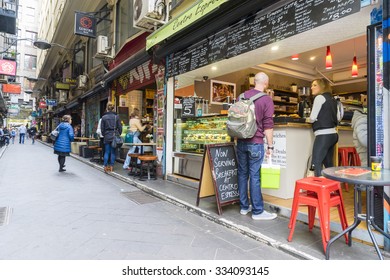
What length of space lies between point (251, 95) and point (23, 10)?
5358 centimetres

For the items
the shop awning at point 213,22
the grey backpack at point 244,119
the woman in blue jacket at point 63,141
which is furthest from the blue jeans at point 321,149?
the woman in blue jacket at point 63,141

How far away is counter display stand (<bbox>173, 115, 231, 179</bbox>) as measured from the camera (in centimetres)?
564

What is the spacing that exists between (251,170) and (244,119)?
762 millimetres

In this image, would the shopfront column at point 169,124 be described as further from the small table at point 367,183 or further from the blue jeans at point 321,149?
the small table at point 367,183

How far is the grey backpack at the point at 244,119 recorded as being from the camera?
3598mm

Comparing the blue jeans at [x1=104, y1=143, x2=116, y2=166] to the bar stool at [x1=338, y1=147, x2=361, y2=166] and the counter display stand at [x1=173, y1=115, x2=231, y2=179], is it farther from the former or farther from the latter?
the bar stool at [x1=338, y1=147, x2=361, y2=166]

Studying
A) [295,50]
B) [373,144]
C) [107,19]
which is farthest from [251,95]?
[107,19]

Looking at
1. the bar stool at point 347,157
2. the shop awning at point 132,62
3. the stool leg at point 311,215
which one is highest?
the shop awning at point 132,62

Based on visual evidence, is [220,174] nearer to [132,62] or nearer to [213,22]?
[213,22]

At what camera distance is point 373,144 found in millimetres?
2971

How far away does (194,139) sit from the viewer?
632 centimetres

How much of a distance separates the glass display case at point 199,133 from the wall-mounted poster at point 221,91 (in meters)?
1.97

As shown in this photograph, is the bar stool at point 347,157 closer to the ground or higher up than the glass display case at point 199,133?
closer to the ground
